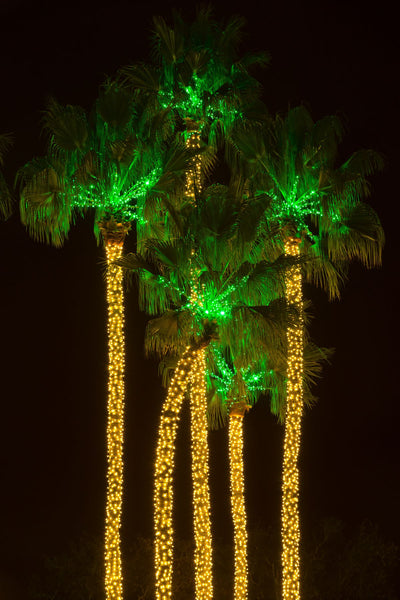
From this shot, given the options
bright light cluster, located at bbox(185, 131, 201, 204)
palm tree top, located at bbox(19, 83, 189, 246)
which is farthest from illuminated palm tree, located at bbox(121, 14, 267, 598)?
palm tree top, located at bbox(19, 83, 189, 246)

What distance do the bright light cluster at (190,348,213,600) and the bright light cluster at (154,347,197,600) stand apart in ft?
3.21

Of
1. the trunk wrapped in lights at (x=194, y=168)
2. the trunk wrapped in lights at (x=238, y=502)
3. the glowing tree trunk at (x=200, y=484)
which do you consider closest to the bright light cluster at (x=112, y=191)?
the glowing tree trunk at (x=200, y=484)

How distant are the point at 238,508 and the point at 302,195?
6.67 m

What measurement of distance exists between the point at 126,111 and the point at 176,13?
9.83 ft

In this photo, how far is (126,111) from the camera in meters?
17.7

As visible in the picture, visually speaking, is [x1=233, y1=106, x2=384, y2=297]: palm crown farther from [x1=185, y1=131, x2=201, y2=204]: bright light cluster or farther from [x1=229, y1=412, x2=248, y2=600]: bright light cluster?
[x1=229, y1=412, x2=248, y2=600]: bright light cluster

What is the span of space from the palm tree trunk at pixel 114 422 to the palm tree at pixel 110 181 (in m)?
0.02

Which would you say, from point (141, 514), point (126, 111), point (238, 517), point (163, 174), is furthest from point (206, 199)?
point (141, 514)

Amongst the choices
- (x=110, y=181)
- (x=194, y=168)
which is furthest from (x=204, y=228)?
(x=194, y=168)

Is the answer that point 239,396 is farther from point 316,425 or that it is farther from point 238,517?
point 316,425

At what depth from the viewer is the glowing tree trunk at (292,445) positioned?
1752 cm

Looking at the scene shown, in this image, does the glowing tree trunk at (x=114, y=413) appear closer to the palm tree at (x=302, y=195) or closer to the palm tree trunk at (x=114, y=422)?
the palm tree trunk at (x=114, y=422)

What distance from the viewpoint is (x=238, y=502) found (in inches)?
782

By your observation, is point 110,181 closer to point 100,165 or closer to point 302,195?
point 100,165
